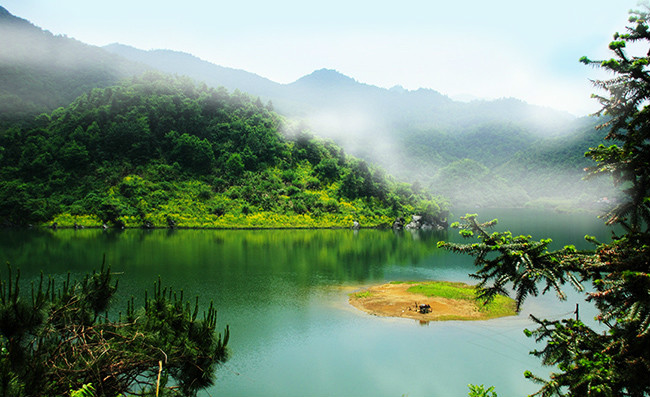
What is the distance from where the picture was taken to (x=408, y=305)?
94.7 feet

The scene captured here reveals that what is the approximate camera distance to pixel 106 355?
23.2ft

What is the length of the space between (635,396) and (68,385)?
7905mm

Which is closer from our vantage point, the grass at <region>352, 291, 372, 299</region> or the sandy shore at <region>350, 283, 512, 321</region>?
the sandy shore at <region>350, 283, 512, 321</region>

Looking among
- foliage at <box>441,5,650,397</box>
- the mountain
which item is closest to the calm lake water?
foliage at <box>441,5,650,397</box>

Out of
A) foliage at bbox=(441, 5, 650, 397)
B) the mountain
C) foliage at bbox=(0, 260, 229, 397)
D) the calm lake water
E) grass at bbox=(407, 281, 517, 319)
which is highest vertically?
the mountain

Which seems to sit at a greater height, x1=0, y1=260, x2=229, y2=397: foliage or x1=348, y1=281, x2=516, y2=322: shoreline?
x1=0, y1=260, x2=229, y2=397: foliage

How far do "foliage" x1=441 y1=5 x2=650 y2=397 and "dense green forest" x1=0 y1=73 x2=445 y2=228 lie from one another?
74002 millimetres

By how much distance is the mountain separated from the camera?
105 m

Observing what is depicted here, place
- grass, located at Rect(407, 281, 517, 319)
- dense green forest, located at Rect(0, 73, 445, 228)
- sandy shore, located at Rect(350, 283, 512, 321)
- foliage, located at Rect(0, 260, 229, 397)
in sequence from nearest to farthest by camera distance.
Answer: foliage, located at Rect(0, 260, 229, 397), sandy shore, located at Rect(350, 283, 512, 321), grass, located at Rect(407, 281, 517, 319), dense green forest, located at Rect(0, 73, 445, 228)

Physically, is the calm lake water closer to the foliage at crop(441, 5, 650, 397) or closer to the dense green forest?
the foliage at crop(441, 5, 650, 397)

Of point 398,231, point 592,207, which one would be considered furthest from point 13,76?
point 592,207

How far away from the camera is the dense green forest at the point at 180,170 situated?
75812 millimetres

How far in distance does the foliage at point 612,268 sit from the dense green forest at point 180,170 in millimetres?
74002

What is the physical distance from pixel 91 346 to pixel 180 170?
86.1 meters
